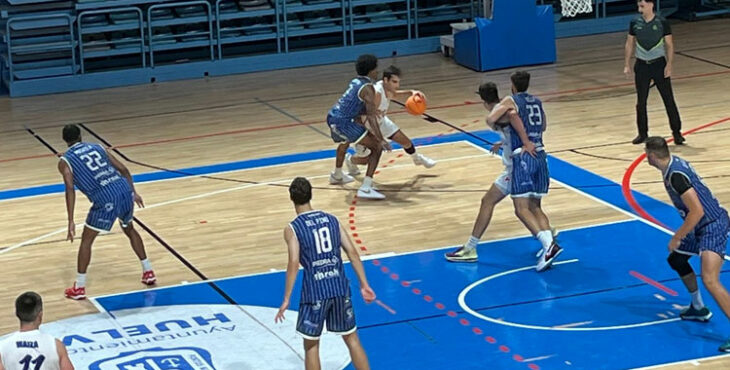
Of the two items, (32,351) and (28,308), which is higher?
(28,308)

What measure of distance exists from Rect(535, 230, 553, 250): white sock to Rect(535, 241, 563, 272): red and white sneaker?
0.04 meters

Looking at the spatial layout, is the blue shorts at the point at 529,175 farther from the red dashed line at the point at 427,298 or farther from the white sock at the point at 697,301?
the white sock at the point at 697,301

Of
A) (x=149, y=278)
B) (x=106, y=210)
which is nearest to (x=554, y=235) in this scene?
(x=149, y=278)

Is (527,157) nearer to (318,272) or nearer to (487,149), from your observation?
(318,272)

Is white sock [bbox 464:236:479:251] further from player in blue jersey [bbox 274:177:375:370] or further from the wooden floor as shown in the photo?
player in blue jersey [bbox 274:177:375:370]

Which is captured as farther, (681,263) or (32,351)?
(681,263)

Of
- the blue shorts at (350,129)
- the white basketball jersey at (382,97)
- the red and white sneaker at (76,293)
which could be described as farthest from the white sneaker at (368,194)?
the red and white sneaker at (76,293)

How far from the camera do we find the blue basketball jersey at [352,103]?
1425cm

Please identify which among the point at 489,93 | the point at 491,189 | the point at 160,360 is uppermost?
the point at 489,93

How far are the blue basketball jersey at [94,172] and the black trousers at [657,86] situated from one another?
22.8ft

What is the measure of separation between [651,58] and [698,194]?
6.07 metres

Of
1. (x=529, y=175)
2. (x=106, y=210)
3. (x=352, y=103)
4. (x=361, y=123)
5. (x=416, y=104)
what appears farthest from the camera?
(x=416, y=104)

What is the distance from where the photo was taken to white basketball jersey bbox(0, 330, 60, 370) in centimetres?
782

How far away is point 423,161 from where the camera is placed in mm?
15414
